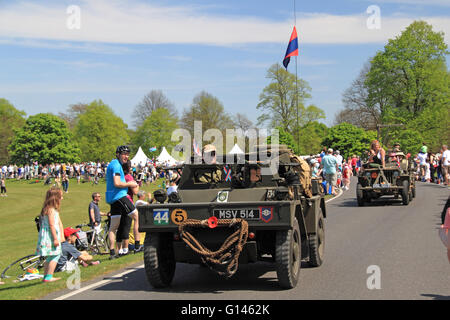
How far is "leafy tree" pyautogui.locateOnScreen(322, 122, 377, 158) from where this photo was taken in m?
77.6

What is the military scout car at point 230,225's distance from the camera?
7.74 meters

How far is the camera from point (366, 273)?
29.6ft

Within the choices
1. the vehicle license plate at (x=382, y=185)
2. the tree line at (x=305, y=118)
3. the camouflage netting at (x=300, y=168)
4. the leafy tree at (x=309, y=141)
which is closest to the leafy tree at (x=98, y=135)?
the tree line at (x=305, y=118)

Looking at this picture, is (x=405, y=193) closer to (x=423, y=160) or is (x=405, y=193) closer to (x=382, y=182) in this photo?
(x=382, y=182)

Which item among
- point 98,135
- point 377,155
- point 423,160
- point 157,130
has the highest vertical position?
point 157,130

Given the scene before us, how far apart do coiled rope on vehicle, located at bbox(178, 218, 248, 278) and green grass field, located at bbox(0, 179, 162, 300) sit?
7.04 feet

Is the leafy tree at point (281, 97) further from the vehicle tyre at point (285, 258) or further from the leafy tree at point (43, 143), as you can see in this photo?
the vehicle tyre at point (285, 258)

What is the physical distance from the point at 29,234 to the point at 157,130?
222ft

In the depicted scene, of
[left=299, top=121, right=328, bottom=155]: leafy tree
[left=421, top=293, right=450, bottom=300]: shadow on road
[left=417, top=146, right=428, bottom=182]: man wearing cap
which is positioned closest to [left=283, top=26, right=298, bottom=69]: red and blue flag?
[left=421, top=293, right=450, bottom=300]: shadow on road

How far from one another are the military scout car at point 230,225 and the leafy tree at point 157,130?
81.4 m

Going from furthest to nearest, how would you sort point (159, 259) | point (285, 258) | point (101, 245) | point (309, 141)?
point (309, 141), point (101, 245), point (159, 259), point (285, 258)

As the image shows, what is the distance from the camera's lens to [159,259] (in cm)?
824

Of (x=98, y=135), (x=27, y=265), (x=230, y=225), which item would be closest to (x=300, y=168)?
(x=230, y=225)
